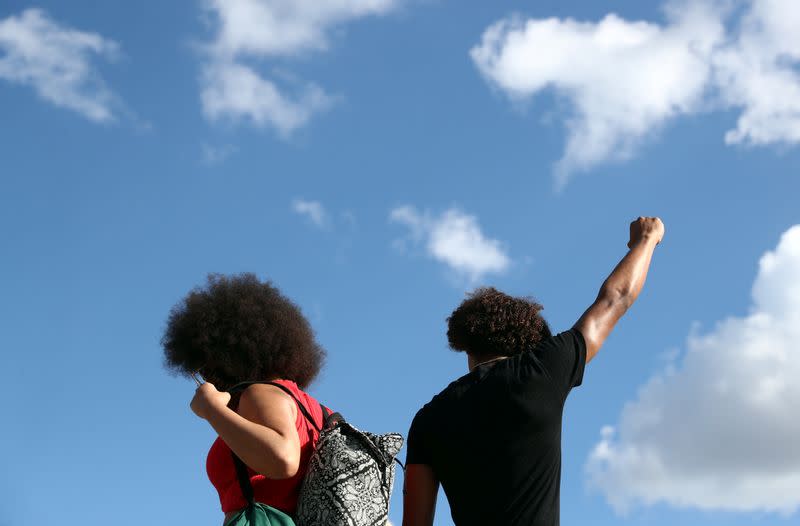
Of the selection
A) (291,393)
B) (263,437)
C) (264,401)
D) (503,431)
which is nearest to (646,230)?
(503,431)

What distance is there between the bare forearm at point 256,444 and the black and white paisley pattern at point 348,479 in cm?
26

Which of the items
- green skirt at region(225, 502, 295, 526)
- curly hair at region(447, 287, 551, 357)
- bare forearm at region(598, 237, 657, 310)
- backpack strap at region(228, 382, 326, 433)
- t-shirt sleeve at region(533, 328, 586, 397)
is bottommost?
green skirt at region(225, 502, 295, 526)

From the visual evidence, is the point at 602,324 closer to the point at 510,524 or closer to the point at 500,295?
the point at 500,295

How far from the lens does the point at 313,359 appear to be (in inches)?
210

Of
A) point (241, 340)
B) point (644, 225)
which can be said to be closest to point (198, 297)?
point (241, 340)

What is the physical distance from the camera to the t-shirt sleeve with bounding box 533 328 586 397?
492 cm

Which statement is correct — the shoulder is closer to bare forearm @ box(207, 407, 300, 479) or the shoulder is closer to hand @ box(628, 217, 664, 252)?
bare forearm @ box(207, 407, 300, 479)

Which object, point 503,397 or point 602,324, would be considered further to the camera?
point 602,324

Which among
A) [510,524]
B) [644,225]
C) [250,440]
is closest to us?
[250,440]

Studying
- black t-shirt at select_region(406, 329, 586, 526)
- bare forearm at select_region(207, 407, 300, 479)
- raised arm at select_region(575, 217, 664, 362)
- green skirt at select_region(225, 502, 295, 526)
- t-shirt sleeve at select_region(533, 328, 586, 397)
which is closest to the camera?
bare forearm at select_region(207, 407, 300, 479)

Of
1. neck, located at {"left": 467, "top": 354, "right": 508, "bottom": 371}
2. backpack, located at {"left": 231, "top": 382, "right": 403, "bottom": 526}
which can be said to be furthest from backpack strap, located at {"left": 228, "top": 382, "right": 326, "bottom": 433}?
neck, located at {"left": 467, "top": 354, "right": 508, "bottom": 371}

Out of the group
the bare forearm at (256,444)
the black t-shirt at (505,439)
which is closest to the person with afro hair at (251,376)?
the bare forearm at (256,444)

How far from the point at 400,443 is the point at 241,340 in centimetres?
104

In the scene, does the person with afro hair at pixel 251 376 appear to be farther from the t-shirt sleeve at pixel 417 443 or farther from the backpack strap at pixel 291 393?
the t-shirt sleeve at pixel 417 443
